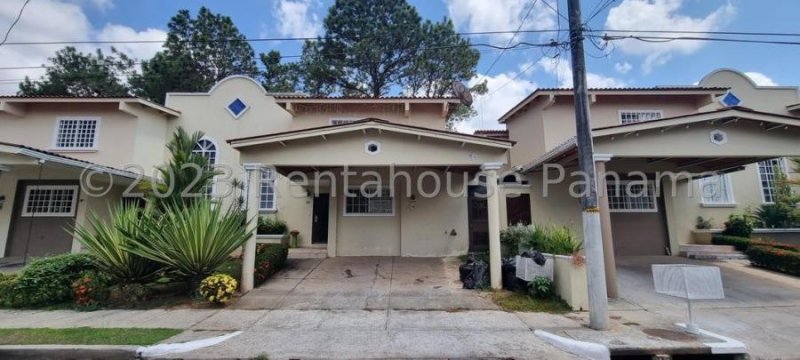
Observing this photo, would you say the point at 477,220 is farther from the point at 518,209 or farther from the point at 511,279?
the point at 511,279

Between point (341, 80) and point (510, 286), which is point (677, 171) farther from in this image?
point (341, 80)

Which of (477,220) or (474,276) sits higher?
(477,220)

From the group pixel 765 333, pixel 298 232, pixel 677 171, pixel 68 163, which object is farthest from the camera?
pixel 298 232

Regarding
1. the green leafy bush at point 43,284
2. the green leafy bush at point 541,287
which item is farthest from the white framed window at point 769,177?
the green leafy bush at point 43,284

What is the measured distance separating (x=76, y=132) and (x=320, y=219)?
31.7 ft

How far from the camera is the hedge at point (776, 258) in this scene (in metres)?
8.97

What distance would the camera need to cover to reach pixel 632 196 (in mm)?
12016

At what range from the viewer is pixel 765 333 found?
17.8 feet

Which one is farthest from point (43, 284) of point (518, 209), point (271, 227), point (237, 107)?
point (518, 209)

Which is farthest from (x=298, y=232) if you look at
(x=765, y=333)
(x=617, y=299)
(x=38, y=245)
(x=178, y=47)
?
(x=178, y=47)

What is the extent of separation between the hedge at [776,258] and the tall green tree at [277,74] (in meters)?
22.6

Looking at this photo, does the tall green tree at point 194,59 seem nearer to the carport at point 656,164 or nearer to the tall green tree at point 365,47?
the tall green tree at point 365,47

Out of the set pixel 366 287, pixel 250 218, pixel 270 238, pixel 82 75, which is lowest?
pixel 366 287

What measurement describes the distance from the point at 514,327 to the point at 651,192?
9.72 metres
